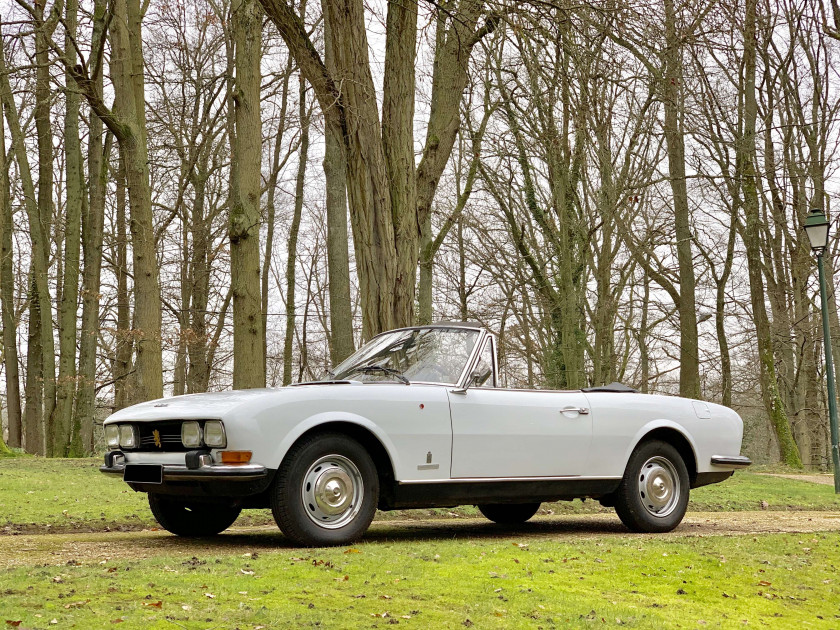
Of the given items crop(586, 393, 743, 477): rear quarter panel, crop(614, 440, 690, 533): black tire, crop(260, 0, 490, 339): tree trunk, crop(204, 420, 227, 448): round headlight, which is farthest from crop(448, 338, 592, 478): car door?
crop(260, 0, 490, 339): tree trunk

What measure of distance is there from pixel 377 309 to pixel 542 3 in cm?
389

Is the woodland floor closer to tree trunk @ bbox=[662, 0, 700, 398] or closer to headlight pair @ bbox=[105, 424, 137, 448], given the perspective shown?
headlight pair @ bbox=[105, 424, 137, 448]

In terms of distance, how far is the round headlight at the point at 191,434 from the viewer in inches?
251

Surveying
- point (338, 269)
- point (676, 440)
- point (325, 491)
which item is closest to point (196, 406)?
point (325, 491)

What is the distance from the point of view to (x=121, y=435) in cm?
698

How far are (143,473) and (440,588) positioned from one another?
8.25ft

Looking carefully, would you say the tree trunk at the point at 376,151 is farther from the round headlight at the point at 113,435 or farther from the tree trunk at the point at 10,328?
the tree trunk at the point at 10,328

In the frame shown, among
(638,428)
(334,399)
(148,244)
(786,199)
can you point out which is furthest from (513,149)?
(334,399)

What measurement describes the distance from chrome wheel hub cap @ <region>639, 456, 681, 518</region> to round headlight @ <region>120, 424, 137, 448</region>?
4401 mm

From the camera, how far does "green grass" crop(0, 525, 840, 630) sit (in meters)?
4.34

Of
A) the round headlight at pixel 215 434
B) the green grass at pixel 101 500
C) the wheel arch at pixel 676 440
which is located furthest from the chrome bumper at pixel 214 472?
the wheel arch at pixel 676 440

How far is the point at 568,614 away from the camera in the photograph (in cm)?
480

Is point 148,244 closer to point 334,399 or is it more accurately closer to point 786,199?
point 334,399

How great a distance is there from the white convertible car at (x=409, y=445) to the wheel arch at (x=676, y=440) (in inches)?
0.6
